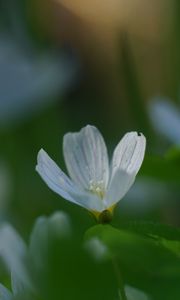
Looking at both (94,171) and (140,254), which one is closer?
(140,254)

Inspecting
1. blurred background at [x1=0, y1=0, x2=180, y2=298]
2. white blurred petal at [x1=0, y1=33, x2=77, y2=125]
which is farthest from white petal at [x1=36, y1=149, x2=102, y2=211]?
white blurred petal at [x1=0, y1=33, x2=77, y2=125]

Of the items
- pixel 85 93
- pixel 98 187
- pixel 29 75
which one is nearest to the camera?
pixel 98 187

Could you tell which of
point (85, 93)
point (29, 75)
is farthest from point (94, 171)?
point (85, 93)

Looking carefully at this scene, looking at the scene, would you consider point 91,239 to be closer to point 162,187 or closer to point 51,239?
point 51,239

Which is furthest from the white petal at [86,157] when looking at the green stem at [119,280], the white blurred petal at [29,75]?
the white blurred petal at [29,75]

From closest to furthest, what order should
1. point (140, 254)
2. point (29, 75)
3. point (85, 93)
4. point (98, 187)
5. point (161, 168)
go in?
point (140, 254) → point (98, 187) → point (161, 168) → point (29, 75) → point (85, 93)

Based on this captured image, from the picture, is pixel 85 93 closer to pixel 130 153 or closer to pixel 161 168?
pixel 161 168
